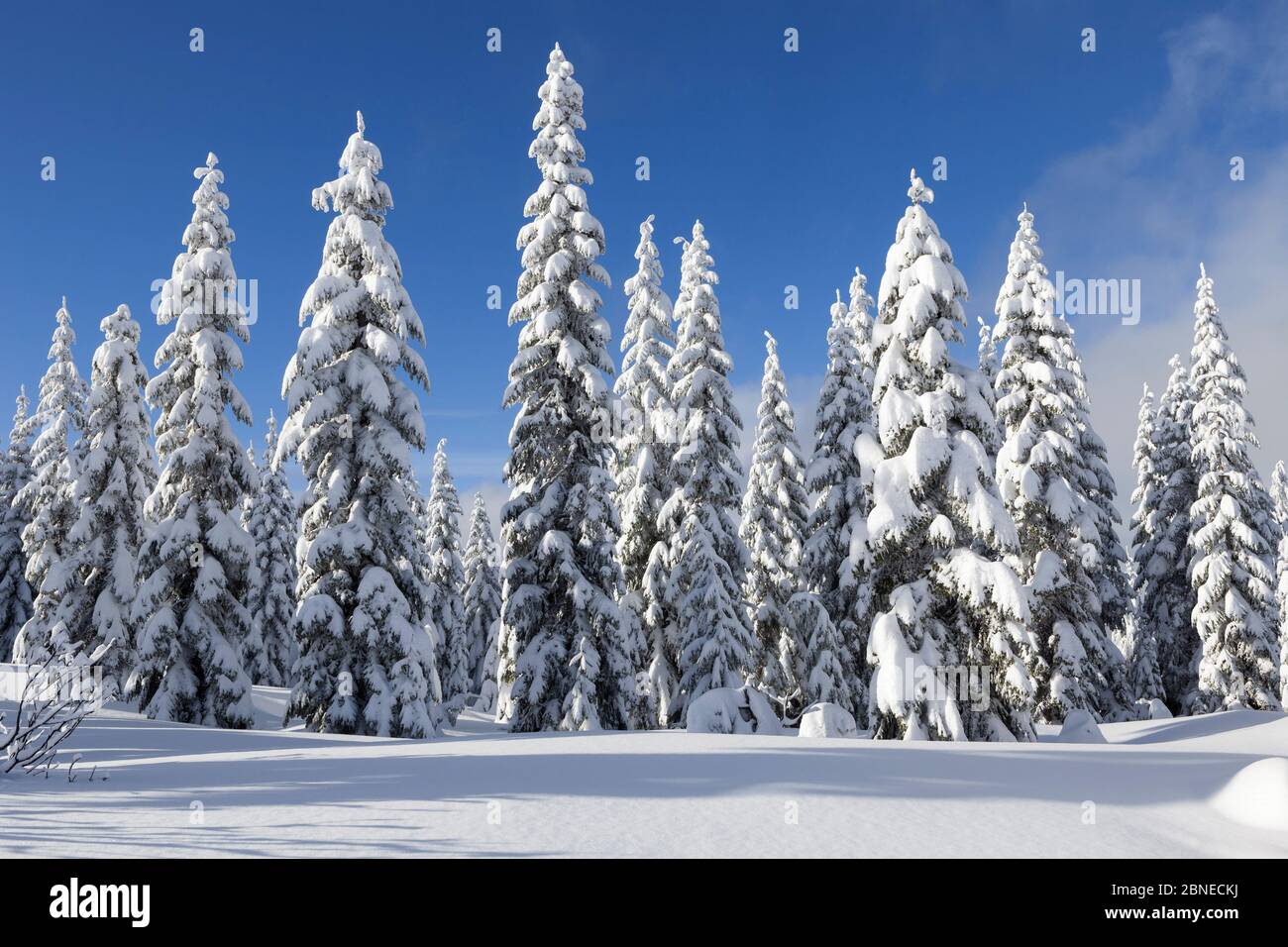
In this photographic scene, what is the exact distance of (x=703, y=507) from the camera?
26.3m

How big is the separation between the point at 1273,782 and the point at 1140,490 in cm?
3379

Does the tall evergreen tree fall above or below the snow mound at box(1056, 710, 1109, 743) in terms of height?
above

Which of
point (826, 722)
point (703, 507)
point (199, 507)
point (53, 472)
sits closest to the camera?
point (826, 722)

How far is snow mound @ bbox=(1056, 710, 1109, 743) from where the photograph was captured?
61.1 ft

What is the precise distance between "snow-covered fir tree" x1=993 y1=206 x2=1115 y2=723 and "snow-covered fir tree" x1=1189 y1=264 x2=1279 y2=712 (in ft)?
20.1

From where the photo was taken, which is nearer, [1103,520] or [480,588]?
[1103,520]

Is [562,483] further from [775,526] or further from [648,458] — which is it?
[775,526]

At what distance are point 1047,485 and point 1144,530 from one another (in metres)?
14.6

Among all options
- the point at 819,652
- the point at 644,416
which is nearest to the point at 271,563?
the point at 644,416

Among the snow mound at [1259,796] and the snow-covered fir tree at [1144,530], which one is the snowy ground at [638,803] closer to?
the snow mound at [1259,796]

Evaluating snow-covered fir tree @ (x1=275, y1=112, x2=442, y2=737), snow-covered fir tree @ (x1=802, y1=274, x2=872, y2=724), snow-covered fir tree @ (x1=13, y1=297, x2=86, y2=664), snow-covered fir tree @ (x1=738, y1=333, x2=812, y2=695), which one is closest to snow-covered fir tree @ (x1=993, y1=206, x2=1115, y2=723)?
snow-covered fir tree @ (x1=802, y1=274, x2=872, y2=724)

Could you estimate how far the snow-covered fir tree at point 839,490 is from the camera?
27.3 metres

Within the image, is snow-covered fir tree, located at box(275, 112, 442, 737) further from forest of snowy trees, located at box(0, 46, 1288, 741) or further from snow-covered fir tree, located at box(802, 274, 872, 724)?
snow-covered fir tree, located at box(802, 274, 872, 724)
